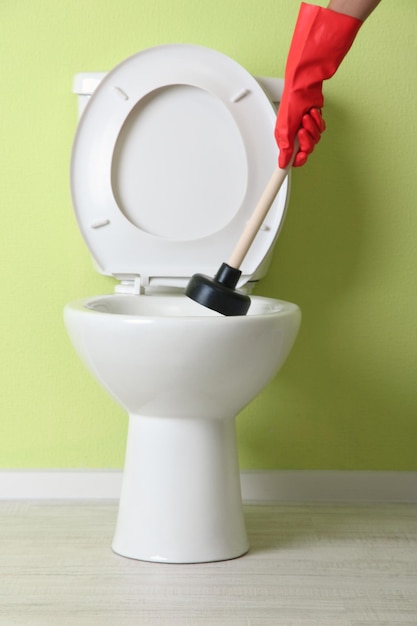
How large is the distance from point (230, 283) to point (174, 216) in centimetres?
28

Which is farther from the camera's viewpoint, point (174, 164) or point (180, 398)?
point (174, 164)

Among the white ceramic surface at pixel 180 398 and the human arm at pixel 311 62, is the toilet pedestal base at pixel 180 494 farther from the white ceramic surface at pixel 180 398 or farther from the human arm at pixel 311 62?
the human arm at pixel 311 62

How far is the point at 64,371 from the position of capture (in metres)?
1.84

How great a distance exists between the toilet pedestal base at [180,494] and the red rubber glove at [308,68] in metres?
0.46

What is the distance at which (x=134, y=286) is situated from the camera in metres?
1.67

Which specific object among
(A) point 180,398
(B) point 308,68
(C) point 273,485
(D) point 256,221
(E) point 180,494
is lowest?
(C) point 273,485

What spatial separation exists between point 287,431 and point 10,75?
0.88 meters

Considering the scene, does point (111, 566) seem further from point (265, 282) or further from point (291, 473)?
point (265, 282)

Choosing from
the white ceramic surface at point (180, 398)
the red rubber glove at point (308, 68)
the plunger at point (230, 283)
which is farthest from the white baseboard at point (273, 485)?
the red rubber glove at point (308, 68)

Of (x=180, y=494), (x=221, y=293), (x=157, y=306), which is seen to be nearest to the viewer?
(x=221, y=293)

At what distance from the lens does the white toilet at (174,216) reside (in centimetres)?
150

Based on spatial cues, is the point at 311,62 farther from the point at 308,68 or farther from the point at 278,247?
the point at 278,247

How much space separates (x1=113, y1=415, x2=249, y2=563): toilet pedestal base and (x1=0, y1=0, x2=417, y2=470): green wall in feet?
1.09

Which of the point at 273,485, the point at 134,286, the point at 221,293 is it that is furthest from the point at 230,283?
the point at 273,485
